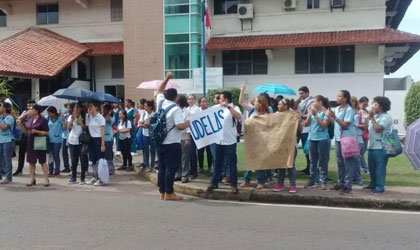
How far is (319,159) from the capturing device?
8.00m

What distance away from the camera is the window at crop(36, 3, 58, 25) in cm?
2723

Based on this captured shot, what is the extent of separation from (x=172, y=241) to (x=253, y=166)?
314cm

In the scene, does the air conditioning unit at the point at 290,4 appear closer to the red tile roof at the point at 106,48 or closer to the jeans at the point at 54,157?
the red tile roof at the point at 106,48

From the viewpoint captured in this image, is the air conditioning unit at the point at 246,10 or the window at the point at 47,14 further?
the window at the point at 47,14

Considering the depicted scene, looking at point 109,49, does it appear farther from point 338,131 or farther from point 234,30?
point 338,131

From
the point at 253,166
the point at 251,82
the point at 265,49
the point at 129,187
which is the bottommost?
the point at 129,187

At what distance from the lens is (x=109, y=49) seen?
25453 mm

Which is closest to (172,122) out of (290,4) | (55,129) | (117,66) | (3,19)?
(55,129)

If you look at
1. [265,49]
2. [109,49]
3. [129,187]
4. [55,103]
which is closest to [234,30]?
[265,49]

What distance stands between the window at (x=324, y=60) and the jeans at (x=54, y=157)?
16.2 metres

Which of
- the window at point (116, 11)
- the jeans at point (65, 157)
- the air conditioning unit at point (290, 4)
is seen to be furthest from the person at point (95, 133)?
the window at point (116, 11)

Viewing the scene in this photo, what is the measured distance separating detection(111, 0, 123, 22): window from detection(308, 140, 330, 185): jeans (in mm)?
20885

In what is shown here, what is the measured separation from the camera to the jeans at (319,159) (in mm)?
7895

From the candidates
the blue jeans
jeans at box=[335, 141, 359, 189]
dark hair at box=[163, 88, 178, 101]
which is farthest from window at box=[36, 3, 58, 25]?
jeans at box=[335, 141, 359, 189]
